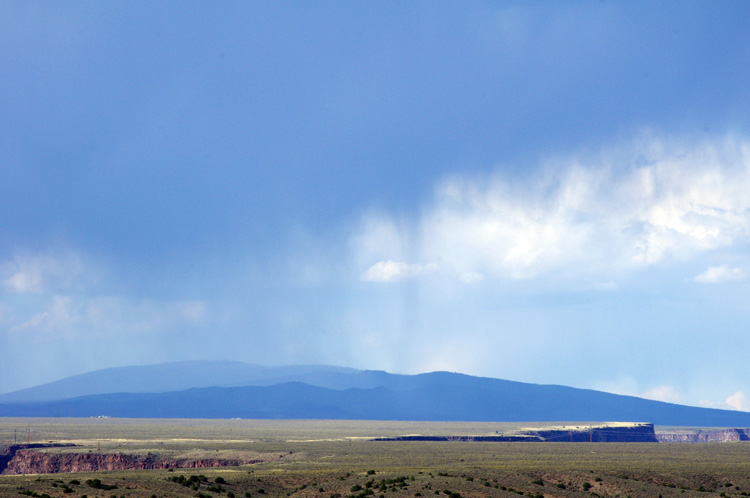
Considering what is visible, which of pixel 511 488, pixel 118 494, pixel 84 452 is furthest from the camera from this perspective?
pixel 84 452

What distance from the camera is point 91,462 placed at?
4156 inches

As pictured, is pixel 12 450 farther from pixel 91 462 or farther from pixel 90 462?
pixel 91 462

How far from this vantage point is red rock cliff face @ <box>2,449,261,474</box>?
100688mm

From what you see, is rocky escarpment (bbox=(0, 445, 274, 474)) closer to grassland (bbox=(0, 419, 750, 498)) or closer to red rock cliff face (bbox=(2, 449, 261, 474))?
red rock cliff face (bbox=(2, 449, 261, 474))

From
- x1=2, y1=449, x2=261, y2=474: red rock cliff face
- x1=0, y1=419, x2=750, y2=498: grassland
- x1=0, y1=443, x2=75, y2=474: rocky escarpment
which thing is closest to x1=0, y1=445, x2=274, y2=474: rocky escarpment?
x1=2, y1=449, x2=261, y2=474: red rock cliff face

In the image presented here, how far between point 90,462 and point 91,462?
0.52ft

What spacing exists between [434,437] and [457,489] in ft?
327

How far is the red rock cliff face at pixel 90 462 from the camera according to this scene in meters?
101

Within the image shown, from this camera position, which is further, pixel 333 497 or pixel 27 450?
pixel 27 450

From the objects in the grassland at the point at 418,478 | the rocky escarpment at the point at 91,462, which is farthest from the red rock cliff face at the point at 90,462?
the grassland at the point at 418,478

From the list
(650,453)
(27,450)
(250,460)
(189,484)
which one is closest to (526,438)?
(650,453)

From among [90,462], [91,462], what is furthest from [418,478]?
[90,462]

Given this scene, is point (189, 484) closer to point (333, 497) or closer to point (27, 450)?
point (333, 497)

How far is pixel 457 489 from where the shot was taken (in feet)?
209
